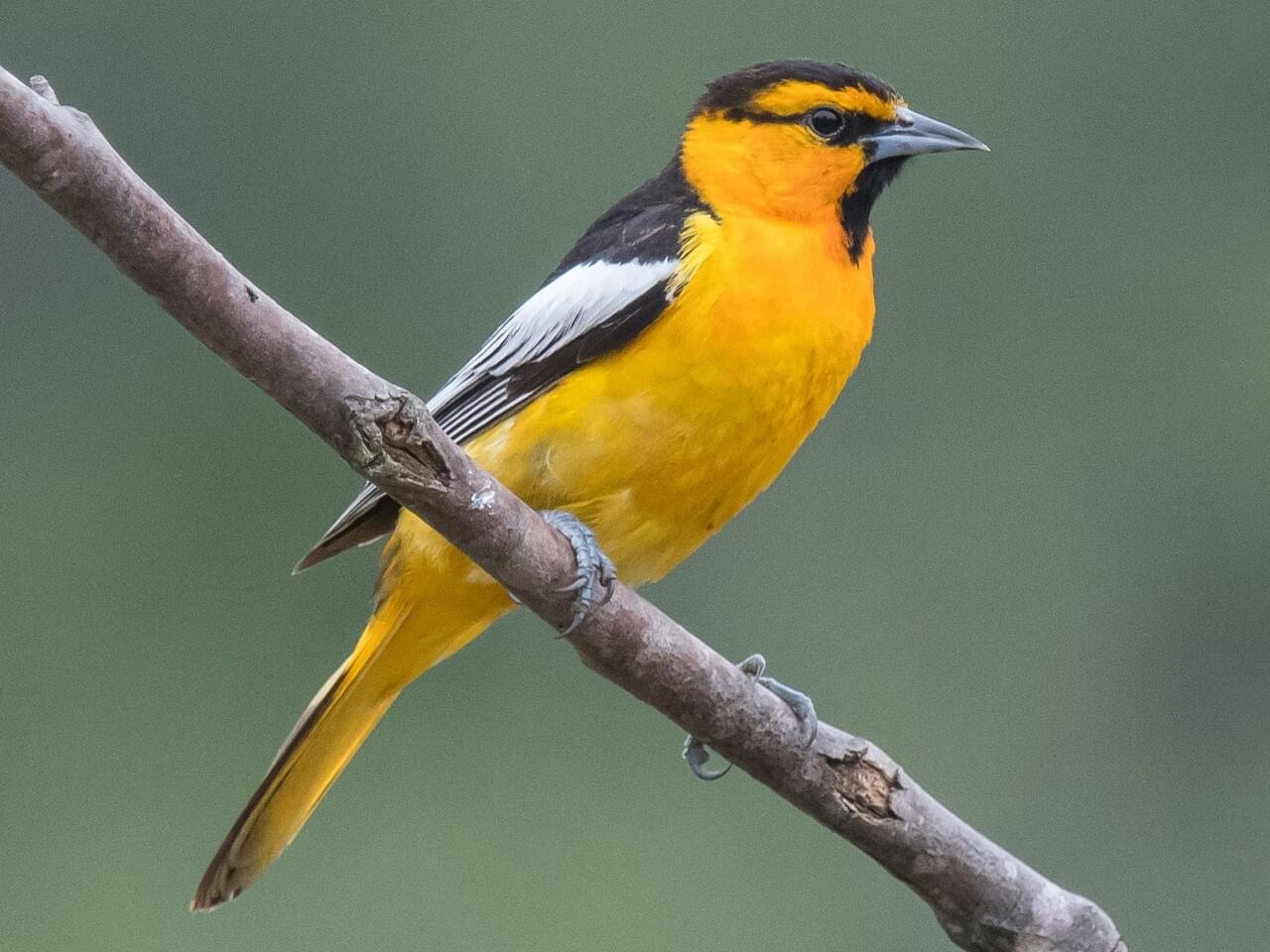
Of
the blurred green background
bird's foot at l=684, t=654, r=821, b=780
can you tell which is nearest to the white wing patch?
bird's foot at l=684, t=654, r=821, b=780

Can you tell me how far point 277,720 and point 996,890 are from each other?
16.5 ft

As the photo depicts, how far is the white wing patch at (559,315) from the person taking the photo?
149 inches

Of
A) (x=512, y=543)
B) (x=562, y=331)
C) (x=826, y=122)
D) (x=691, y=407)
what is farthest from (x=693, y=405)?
(x=826, y=122)

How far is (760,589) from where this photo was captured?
8250mm

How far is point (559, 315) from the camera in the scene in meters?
3.88

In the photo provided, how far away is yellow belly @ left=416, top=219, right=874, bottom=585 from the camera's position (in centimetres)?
366

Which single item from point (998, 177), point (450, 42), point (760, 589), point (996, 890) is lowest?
point (996, 890)

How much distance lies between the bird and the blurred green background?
11.6 ft

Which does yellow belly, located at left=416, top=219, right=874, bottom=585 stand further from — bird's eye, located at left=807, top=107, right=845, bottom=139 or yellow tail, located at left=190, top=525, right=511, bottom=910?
bird's eye, located at left=807, top=107, right=845, bottom=139

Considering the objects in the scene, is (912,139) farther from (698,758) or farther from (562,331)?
(698,758)

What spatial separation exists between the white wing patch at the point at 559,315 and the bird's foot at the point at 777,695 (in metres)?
0.73

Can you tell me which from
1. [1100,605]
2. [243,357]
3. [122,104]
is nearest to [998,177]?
[1100,605]

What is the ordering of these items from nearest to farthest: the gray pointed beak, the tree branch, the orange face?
the tree branch → the orange face → the gray pointed beak

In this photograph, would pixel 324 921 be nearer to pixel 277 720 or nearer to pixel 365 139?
pixel 277 720
